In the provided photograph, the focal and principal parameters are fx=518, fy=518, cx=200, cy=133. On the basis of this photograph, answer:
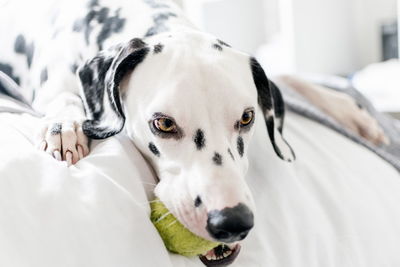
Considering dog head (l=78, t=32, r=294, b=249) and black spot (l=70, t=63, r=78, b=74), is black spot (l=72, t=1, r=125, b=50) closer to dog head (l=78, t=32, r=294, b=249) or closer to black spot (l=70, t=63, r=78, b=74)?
black spot (l=70, t=63, r=78, b=74)

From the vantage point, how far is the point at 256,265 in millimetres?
909

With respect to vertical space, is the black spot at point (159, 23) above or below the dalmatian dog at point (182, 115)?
above

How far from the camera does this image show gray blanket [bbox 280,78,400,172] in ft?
4.92

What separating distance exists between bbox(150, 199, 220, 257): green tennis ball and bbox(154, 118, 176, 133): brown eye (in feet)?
0.54

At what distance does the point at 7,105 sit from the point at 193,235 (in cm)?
48

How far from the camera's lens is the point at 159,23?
3.94 ft

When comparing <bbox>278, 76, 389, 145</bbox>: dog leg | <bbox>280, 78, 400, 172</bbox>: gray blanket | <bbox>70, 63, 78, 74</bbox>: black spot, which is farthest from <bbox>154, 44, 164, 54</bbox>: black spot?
<bbox>278, 76, 389, 145</bbox>: dog leg

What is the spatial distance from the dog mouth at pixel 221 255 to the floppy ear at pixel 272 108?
332mm

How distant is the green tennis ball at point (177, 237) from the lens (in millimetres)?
810

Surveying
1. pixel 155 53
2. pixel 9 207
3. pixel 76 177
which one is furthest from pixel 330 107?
pixel 9 207

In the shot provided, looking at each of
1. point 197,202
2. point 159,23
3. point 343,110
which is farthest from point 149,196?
point 343,110

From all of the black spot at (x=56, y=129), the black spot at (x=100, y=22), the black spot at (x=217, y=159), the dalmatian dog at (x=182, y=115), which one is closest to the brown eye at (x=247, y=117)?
the dalmatian dog at (x=182, y=115)

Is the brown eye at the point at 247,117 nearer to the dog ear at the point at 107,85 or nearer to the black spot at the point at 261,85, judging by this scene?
the black spot at the point at 261,85

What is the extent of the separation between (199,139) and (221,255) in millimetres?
203
